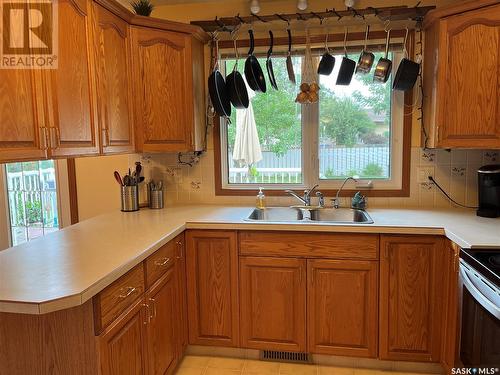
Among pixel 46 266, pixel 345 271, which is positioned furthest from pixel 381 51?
pixel 46 266

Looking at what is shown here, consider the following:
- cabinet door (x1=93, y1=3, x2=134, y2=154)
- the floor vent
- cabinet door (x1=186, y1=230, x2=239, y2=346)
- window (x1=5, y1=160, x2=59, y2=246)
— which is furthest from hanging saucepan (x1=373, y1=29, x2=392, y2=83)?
window (x1=5, y1=160, x2=59, y2=246)

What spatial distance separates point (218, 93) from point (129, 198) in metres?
0.97

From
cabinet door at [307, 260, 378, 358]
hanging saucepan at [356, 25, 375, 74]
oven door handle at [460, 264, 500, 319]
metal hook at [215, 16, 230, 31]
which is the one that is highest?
metal hook at [215, 16, 230, 31]

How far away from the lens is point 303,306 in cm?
228

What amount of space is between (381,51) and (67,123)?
2.04 m

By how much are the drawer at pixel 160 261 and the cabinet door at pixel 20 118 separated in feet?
2.29

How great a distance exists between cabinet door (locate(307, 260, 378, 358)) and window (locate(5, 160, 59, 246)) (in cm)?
224

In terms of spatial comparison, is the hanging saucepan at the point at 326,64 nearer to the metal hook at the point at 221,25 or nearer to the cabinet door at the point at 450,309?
the metal hook at the point at 221,25

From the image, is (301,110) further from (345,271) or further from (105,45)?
(105,45)

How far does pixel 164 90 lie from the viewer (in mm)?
2475

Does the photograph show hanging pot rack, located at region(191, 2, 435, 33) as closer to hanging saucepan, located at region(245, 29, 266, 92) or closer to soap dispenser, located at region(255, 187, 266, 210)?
hanging saucepan, located at region(245, 29, 266, 92)

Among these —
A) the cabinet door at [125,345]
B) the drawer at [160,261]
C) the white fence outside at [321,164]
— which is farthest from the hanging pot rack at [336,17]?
the cabinet door at [125,345]

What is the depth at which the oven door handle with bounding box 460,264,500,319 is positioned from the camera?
142 cm

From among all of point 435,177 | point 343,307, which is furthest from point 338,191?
point 343,307
